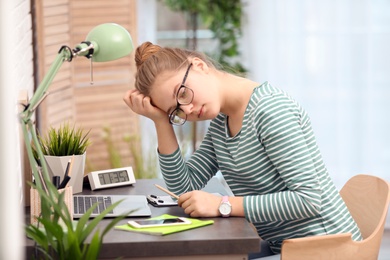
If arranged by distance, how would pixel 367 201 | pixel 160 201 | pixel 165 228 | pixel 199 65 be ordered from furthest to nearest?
pixel 367 201 → pixel 160 201 → pixel 199 65 → pixel 165 228

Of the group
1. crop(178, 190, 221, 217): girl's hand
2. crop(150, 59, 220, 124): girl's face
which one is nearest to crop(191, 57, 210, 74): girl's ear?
crop(150, 59, 220, 124): girl's face

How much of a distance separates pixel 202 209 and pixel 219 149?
29 centimetres

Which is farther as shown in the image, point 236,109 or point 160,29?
point 160,29

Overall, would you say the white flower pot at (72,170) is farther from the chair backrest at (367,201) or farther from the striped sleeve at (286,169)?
the chair backrest at (367,201)

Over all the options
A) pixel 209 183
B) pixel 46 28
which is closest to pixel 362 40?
pixel 46 28

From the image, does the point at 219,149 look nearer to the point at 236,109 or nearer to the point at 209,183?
the point at 236,109

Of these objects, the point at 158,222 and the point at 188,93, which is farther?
the point at 188,93

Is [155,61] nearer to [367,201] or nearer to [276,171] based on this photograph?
[276,171]

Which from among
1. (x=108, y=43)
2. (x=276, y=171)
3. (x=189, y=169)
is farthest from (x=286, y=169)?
(x=108, y=43)

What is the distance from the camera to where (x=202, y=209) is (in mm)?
2145

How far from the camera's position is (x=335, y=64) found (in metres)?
4.60

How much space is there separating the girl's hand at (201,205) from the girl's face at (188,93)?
217mm

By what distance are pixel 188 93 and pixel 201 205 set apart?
1.02ft

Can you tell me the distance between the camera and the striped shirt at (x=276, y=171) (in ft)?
7.03
